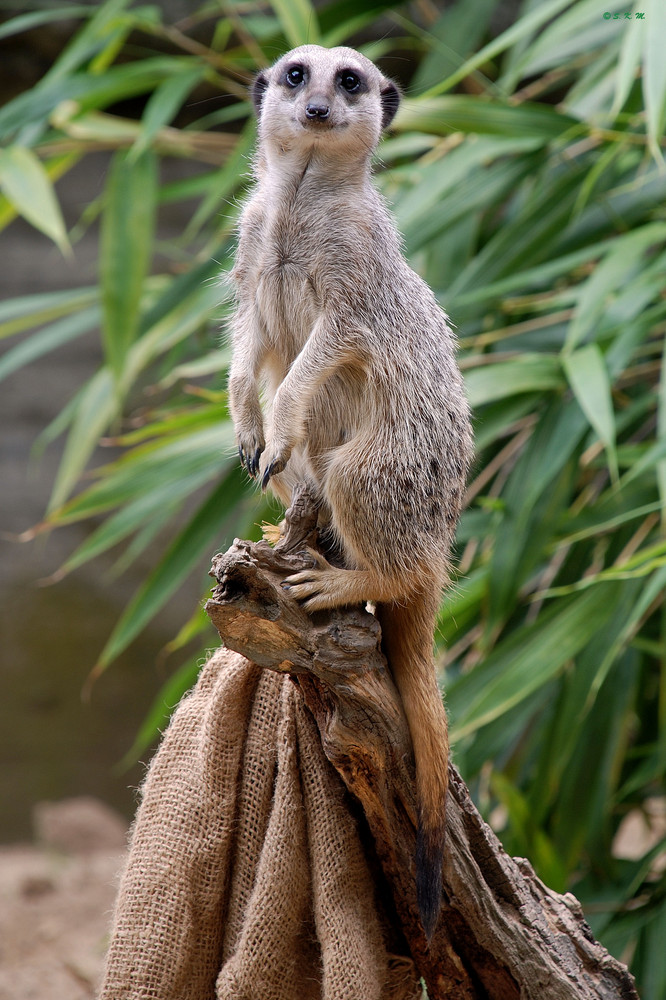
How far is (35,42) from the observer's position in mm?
3816

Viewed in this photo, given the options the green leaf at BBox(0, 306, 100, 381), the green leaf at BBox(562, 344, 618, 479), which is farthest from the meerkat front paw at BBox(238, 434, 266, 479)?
the green leaf at BBox(0, 306, 100, 381)

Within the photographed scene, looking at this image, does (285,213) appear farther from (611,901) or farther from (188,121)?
(188,121)

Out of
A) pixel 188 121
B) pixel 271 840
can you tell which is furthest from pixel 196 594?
pixel 271 840

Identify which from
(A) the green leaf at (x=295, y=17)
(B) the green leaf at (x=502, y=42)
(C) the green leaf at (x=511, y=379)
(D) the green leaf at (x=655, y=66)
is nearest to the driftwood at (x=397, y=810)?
(C) the green leaf at (x=511, y=379)

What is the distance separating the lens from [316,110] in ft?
4.02

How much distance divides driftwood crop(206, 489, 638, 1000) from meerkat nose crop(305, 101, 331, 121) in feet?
1.57

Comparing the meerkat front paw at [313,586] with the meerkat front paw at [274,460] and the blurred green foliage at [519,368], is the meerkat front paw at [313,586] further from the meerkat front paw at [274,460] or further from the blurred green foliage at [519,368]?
the blurred green foliage at [519,368]

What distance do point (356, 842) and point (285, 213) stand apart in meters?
0.82

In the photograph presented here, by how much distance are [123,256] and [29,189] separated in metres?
0.24

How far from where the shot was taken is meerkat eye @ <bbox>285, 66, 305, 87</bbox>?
4.26 ft

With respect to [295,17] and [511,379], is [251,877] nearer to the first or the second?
[511,379]

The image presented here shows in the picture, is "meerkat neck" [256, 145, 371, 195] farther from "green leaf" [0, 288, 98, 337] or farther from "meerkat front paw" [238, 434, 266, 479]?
"green leaf" [0, 288, 98, 337]

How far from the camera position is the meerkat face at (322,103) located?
4.11ft

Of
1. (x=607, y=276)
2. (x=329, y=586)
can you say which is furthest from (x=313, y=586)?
(x=607, y=276)
